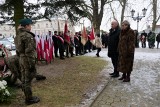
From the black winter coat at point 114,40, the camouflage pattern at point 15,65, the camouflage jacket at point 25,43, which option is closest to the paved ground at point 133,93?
the black winter coat at point 114,40

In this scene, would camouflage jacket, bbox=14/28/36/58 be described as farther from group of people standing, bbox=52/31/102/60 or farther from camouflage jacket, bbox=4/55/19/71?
group of people standing, bbox=52/31/102/60

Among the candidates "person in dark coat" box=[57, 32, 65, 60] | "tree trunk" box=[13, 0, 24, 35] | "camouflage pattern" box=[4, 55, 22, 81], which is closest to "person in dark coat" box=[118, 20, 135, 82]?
"camouflage pattern" box=[4, 55, 22, 81]

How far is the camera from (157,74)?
9.98 metres

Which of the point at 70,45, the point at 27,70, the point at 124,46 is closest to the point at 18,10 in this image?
the point at 124,46

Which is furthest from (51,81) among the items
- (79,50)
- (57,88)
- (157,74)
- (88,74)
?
(79,50)

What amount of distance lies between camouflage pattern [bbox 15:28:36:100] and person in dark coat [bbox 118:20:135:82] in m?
3.35

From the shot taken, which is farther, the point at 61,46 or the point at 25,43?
the point at 61,46

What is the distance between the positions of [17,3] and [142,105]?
21.3 feet

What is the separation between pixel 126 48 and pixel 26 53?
356 centimetres

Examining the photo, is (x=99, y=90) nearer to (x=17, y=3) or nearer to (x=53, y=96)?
(x=53, y=96)

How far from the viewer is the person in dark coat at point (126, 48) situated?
8.16 metres

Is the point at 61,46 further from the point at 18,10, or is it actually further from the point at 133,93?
the point at 133,93

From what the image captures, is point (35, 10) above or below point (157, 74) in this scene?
above

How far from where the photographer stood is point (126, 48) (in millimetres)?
8242
